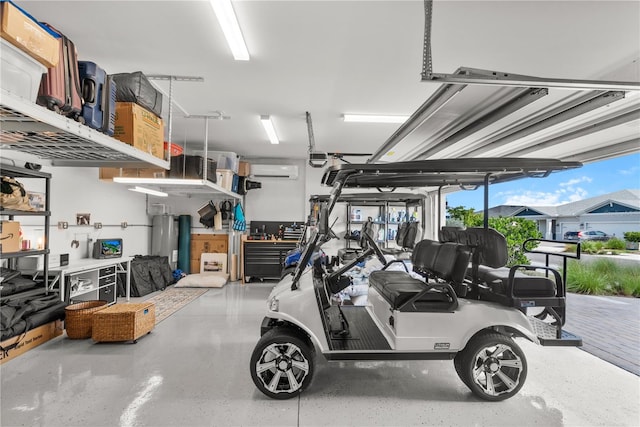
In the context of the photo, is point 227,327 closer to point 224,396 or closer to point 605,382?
point 224,396

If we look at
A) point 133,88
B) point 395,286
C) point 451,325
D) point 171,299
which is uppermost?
point 133,88

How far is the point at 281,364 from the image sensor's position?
2.60 metres

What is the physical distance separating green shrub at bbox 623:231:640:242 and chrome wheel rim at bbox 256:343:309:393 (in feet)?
21.6

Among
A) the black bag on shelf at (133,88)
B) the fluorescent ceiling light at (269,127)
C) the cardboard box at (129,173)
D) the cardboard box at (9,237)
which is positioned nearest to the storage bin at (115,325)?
the cardboard box at (9,237)

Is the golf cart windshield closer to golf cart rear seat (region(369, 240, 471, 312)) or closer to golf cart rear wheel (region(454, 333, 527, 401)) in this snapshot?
golf cart rear seat (region(369, 240, 471, 312))

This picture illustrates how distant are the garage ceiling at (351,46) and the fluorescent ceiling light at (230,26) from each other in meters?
0.13

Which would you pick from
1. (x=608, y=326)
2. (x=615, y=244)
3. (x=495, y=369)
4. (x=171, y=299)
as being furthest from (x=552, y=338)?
(x=171, y=299)

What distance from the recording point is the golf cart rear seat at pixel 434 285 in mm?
2607

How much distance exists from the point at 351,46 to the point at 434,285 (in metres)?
2.45

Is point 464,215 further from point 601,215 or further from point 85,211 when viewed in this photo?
point 85,211

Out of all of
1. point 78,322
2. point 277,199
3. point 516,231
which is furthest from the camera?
point 277,199

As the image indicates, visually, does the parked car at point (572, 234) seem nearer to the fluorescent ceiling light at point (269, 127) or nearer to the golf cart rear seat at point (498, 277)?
the golf cart rear seat at point (498, 277)

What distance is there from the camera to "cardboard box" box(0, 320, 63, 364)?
317 cm

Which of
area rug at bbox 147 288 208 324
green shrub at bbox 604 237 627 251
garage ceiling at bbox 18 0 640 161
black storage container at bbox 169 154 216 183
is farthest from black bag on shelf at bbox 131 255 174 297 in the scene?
green shrub at bbox 604 237 627 251
